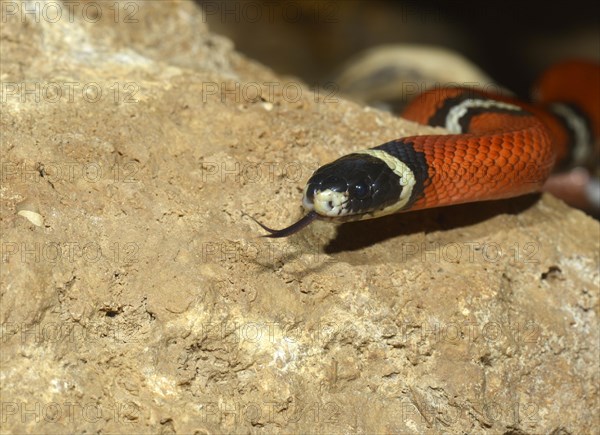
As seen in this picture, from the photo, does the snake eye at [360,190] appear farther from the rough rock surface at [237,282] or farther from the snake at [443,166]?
the rough rock surface at [237,282]

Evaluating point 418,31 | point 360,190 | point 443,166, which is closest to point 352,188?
point 360,190

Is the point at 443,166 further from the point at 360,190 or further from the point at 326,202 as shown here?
the point at 326,202

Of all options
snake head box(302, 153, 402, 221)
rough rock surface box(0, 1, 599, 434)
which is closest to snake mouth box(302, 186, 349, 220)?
snake head box(302, 153, 402, 221)

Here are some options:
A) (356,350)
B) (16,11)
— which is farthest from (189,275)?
(16,11)

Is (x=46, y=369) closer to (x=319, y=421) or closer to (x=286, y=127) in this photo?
(x=319, y=421)

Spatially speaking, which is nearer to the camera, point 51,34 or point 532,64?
point 51,34

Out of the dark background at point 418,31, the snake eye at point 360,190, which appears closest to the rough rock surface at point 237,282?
the snake eye at point 360,190
